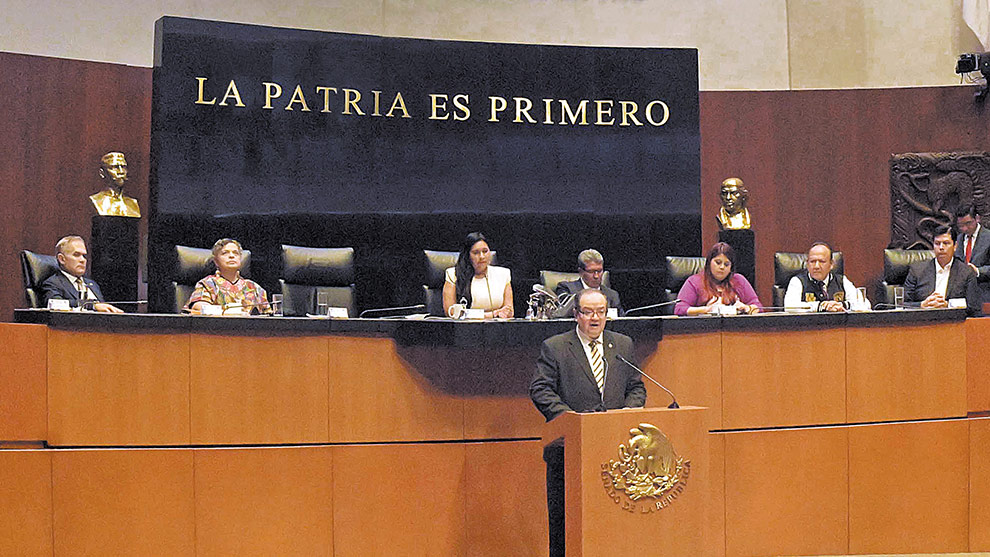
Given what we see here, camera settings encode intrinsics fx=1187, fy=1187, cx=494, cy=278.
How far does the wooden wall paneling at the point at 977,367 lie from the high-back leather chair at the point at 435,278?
253 cm

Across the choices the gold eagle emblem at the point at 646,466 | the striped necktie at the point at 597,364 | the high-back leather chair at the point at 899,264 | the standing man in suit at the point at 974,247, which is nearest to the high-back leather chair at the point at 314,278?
the striped necktie at the point at 597,364

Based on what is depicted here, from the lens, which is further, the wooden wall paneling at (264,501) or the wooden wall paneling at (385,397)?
the wooden wall paneling at (385,397)

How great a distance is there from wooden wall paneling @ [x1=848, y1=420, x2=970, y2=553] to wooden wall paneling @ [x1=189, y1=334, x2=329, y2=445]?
247cm

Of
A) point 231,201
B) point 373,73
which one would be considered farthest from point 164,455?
point 373,73

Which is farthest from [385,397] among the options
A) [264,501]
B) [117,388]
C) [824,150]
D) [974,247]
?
[824,150]

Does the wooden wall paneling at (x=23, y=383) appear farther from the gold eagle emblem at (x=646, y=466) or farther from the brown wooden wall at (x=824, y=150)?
the brown wooden wall at (x=824, y=150)

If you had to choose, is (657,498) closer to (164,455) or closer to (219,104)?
(164,455)

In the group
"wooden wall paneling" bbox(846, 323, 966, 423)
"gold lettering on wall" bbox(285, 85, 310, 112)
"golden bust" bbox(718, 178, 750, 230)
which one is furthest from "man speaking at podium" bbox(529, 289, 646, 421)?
"golden bust" bbox(718, 178, 750, 230)

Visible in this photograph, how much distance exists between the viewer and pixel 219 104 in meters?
7.12

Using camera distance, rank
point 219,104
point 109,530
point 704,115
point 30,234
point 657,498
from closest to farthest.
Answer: point 657,498, point 109,530, point 219,104, point 30,234, point 704,115

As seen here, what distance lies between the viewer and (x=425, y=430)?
5137 millimetres

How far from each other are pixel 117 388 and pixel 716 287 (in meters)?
3.18

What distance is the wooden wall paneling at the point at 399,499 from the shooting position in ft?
16.5

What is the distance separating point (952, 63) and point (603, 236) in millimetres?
3414
